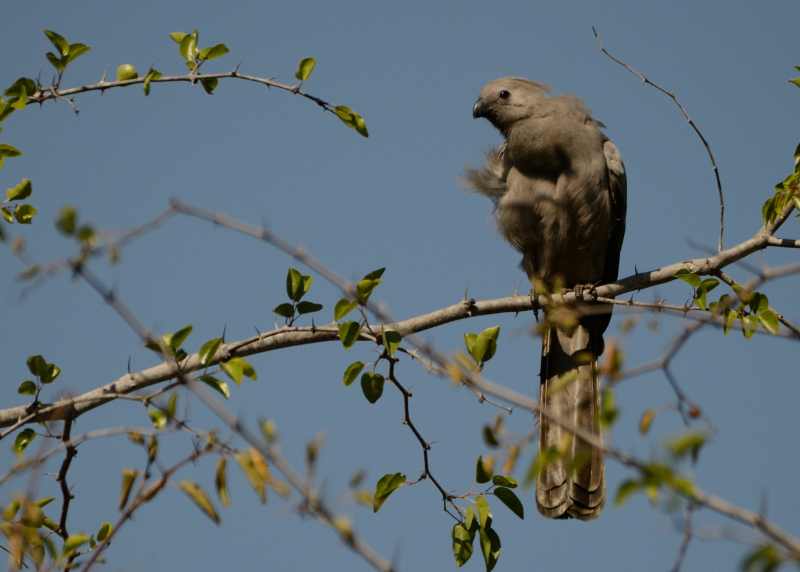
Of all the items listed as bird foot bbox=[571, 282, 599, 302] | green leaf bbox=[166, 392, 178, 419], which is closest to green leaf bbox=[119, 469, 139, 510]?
green leaf bbox=[166, 392, 178, 419]

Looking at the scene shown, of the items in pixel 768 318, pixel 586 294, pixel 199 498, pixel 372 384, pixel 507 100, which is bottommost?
pixel 199 498

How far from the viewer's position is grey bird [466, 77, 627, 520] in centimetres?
694

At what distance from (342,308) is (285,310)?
27.1 inches

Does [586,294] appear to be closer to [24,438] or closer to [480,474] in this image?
[480,474]

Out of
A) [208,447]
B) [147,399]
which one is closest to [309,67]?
[147,399]

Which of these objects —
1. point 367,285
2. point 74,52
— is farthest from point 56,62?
point 367,285

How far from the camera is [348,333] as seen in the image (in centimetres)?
382

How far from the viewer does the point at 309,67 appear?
15.1ft

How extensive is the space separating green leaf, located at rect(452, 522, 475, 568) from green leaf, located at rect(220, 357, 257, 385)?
1202mm

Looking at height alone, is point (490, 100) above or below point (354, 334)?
above

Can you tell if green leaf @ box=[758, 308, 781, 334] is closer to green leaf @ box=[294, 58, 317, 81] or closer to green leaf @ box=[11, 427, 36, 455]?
green leaf @ box=[294, 58, 317, 81]

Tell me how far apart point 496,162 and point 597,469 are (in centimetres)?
252

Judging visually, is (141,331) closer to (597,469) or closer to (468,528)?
(468,528)

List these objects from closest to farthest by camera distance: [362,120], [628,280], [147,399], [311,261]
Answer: [311,261], [147,399], [362,120], [628,280]
